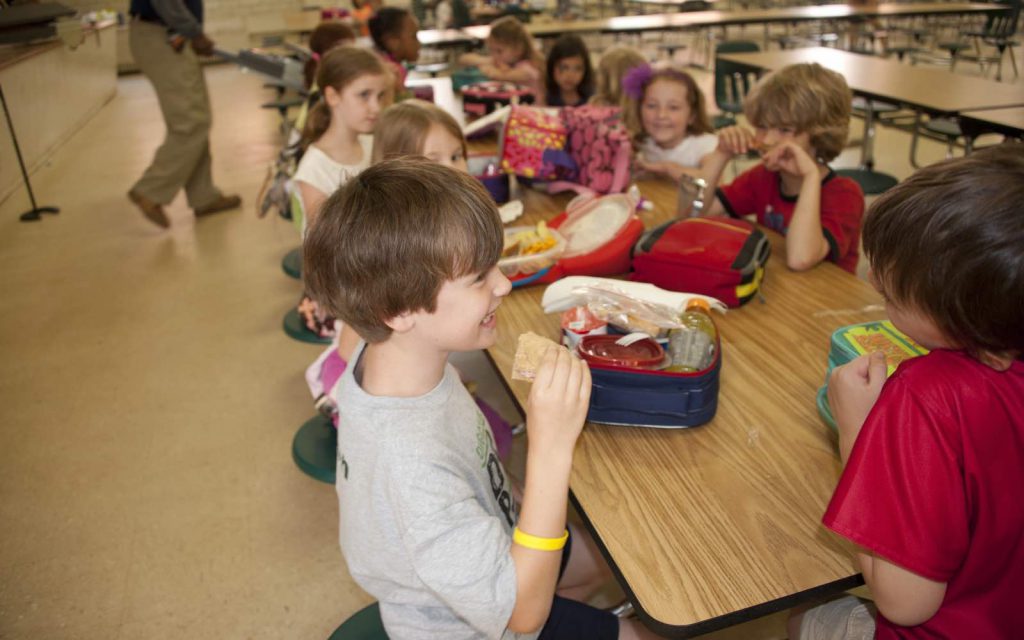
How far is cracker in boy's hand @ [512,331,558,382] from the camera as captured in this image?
4.06ft

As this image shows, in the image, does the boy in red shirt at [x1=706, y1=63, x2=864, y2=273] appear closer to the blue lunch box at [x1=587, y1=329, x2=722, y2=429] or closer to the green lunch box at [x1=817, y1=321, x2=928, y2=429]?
the green lunch box at [x1=817, y1=321, x2=928, y2=429]

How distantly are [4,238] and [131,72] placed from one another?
7279 millimetres

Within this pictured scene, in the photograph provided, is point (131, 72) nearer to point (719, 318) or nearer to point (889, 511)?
point (719, 318)

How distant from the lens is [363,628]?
1.58 meters

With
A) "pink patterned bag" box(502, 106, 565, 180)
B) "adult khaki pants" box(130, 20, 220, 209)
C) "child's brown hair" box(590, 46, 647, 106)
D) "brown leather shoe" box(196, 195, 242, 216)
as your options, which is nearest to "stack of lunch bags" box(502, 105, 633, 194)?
"pink patterned bag" box(502, 106, 565, 180)

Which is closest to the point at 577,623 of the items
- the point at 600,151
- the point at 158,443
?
the point at 600,151

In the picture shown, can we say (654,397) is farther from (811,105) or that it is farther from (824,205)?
(811,105)

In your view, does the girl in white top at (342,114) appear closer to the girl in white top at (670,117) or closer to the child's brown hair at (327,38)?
the girl in white top at (670,117)

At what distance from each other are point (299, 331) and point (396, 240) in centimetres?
239

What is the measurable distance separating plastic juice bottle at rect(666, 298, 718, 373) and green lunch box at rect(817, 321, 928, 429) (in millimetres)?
204

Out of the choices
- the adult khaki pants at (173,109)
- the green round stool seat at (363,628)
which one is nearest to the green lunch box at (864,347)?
the green round stool seat at (363,628)

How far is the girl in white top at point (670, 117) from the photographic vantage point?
2.85 meters

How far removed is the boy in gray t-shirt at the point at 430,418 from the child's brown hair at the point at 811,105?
4.19 feet

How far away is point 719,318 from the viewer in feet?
5.42
